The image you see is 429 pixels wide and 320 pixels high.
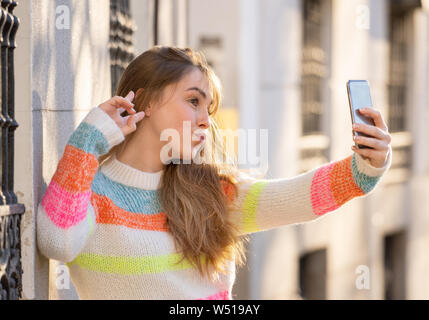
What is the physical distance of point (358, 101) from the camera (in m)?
3.32

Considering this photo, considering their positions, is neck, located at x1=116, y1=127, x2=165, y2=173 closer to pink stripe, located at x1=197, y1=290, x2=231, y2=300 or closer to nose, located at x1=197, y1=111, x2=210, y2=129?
nose, located at x1=197, y1=111, x2=210, y2=129

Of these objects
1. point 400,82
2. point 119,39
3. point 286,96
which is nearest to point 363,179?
point 119,39

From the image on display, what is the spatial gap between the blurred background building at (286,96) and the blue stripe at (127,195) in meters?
0.24

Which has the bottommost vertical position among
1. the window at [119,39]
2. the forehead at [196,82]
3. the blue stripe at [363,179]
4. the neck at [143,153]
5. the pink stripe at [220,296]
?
the pink stripe at [220,296]

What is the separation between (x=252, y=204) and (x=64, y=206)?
0.86 m

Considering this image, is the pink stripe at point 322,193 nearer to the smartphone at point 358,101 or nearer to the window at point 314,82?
the smartphone at point 358,101

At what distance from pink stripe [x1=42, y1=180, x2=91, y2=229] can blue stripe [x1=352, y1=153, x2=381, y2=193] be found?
1034mm

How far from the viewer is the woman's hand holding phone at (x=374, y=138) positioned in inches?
126

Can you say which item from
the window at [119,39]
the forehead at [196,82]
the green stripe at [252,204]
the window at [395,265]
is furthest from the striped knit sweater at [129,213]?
the window at [395,265]

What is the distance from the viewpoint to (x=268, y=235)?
35.1 ft

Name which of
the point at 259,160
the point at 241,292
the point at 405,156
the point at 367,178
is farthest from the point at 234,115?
the point at 367,178

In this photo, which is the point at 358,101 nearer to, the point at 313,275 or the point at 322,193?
the point at 322,193
